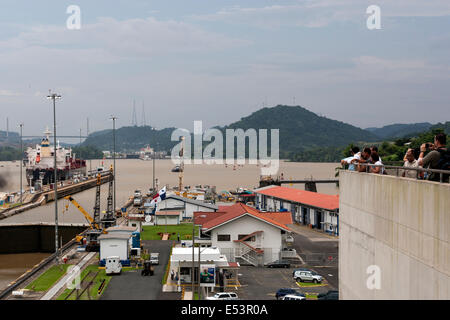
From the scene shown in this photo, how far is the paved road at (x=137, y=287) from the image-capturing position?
2402 centimetres

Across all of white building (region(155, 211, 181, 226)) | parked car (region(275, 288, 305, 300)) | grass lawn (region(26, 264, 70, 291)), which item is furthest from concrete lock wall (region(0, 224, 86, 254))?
parked car (region(275, 288, 305, 300))

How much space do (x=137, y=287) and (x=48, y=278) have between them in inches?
233

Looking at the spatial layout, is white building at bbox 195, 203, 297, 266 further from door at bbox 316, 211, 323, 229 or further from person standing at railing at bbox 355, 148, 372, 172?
person standing at railing at bbox 355, 148, 372, 172

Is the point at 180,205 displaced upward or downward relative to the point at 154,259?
upward

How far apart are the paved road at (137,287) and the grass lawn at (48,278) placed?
10.6ft

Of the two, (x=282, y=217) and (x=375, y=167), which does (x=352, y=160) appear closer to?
(x=375, y=167)

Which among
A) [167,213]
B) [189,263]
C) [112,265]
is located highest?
[189,263]

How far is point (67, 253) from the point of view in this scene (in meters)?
37.2

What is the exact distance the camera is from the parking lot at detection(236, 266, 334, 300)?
25.1 meters

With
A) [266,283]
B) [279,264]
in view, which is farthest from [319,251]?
[266,283]

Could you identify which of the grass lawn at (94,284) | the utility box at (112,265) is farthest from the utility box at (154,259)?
the grass lawn at (94,284)

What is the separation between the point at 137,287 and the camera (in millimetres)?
26078

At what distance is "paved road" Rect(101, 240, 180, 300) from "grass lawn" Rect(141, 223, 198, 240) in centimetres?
991
